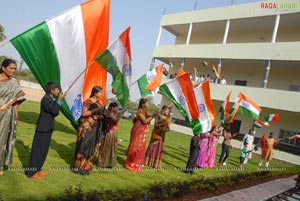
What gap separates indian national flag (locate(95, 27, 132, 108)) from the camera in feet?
20.1

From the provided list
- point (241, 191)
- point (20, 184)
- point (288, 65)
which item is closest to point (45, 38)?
point (20, 184)

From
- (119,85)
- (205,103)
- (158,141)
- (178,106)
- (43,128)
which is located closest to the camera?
→ (43,128)

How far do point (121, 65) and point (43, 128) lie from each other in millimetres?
2128

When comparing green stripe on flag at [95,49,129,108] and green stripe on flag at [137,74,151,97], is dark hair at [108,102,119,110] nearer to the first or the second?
green stripe on flag at [95,49,129,108]

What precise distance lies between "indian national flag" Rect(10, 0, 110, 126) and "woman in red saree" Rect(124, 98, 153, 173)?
1368 millimetres

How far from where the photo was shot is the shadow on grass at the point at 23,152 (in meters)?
6.02

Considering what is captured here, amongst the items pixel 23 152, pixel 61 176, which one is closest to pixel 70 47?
pixel 23 152

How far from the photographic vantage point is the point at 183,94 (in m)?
7.64

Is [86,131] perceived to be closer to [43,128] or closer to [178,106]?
[43,128]

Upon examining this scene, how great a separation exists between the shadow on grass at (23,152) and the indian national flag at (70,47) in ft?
3.92

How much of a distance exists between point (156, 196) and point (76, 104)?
302 centimetres

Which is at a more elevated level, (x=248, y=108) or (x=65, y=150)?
(x=248, y=108)

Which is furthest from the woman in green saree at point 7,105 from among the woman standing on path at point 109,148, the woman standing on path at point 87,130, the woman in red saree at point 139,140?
the woman in red saree at point 139,140

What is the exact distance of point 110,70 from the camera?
6230 millimetres
